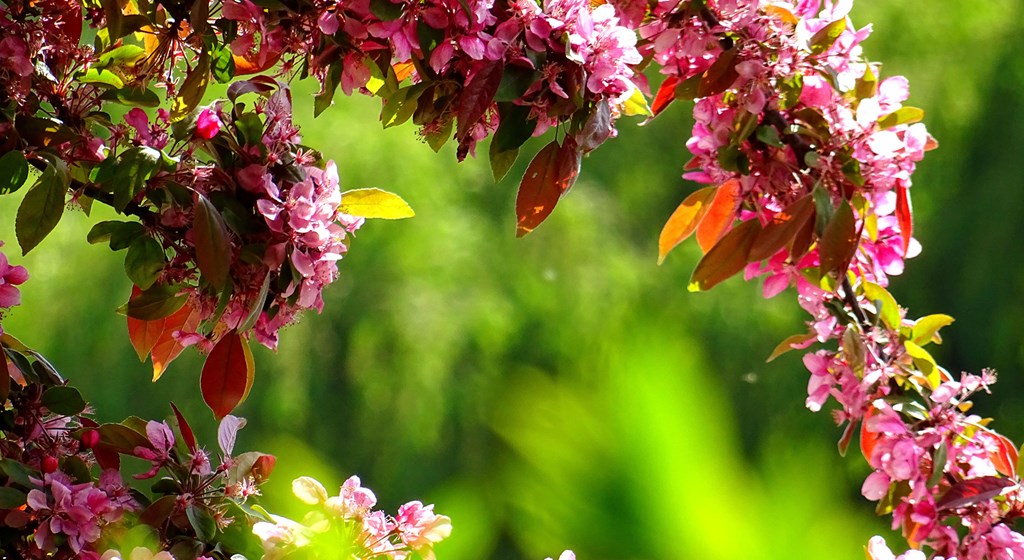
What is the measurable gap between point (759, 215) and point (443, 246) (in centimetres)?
171

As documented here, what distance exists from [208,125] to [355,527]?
0.21 m

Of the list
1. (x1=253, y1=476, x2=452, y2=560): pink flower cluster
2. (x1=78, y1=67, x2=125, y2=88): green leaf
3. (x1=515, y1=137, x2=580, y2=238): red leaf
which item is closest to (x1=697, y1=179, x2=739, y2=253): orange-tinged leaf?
(x1=515, y1=137, x2=580, y2=238): red leaf

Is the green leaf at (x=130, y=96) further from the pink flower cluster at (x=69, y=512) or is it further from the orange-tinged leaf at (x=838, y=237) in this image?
the orange-tinged leaf at (x=838, y=237)

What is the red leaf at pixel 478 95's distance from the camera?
513 millimetres

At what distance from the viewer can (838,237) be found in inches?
21.7

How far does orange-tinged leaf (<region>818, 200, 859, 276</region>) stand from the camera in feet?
1.81

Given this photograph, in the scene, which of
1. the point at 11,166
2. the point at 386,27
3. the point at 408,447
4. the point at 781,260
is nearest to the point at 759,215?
the point at 781,260

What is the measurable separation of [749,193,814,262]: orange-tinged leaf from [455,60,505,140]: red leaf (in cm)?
16

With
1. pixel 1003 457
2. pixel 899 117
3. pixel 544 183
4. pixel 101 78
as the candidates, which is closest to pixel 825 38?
pixel 899 117

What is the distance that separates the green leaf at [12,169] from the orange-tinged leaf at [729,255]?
0.34m

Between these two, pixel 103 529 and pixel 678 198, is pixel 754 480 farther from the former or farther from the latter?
pixel 678 198

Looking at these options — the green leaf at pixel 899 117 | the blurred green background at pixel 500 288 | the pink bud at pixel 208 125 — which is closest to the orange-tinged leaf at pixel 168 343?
the pink bud at pixel 208 125

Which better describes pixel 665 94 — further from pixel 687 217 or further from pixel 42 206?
pixel 42 206

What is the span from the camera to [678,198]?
247cm
